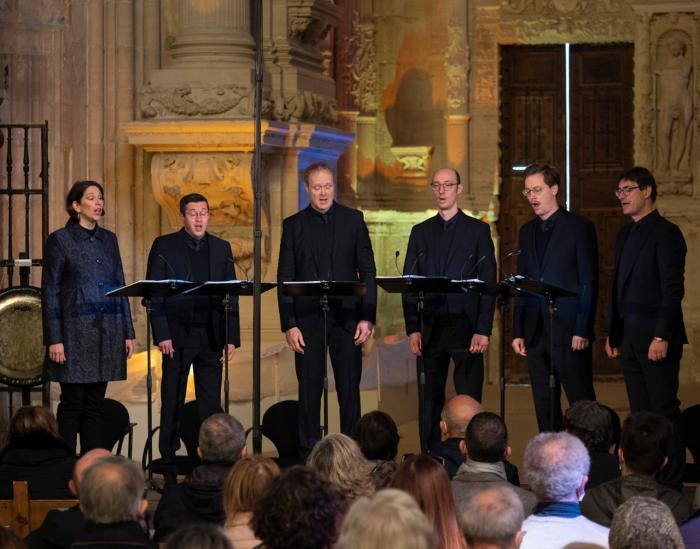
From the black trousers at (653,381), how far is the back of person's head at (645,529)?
3.18 m

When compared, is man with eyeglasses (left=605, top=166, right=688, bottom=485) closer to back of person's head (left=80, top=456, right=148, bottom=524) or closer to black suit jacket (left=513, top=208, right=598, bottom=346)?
black suit jacket (left=513, top=208, right=598, bottom=346)

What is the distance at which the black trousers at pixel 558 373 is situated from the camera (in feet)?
25.5

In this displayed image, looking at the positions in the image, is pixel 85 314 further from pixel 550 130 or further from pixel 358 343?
pixel 550 130

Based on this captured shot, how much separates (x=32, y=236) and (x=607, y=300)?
204 inches

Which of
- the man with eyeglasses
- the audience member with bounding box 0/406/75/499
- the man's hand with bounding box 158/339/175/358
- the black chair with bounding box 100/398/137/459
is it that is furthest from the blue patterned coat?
the man with eyeglasses

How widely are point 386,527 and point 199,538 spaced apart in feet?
1.79

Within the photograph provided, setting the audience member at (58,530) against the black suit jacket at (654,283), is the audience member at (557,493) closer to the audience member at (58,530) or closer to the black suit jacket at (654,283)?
the audience member at (58,530)

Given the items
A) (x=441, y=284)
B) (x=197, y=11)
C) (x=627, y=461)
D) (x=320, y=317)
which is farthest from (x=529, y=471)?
(x=197, y=11)

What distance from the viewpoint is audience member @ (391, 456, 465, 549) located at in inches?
188

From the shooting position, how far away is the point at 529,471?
5094 mm

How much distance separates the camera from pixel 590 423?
6.18 meters

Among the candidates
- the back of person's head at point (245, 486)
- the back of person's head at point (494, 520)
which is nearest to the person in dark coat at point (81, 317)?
the back of person's head at point (245, 486)

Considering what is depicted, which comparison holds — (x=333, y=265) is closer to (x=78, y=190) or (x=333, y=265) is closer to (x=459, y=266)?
(x=459, y=266)

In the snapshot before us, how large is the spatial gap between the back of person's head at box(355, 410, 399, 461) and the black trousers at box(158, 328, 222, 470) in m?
2.22
